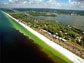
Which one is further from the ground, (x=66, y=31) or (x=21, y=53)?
(x=21, y=53)

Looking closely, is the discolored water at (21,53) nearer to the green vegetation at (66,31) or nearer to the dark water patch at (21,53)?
the dark water patch at (21,53)

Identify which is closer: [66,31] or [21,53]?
[21,53]

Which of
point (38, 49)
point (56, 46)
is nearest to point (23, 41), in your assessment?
point (38, 49)

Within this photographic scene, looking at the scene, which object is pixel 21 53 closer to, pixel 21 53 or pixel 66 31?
pixel 21 53

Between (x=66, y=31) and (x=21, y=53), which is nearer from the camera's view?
(x=21, y=53)

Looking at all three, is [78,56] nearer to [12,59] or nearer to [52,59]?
[52,59]

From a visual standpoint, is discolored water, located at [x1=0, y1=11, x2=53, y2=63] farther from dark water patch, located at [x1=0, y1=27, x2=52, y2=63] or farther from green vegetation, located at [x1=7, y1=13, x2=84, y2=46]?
green vegetation, located at [x1=7, y1=13, x2=84, y2=46]

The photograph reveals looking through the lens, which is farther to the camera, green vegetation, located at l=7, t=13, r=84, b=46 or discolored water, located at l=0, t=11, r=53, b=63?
green vegetation, located at l=7, t=13, r=84, b=46

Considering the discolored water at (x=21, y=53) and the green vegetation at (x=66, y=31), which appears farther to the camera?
the green vegetation at (x=66, y=31)

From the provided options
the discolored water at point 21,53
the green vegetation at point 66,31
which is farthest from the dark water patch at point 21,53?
the green vegetation at point 66,31

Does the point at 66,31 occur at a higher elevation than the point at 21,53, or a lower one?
lower

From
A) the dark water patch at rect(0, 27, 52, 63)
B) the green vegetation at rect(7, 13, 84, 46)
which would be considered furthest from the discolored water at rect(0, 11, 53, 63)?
the green vegetation at rect(7, 13, 84, 46)

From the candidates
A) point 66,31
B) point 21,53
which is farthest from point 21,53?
point 66,31
